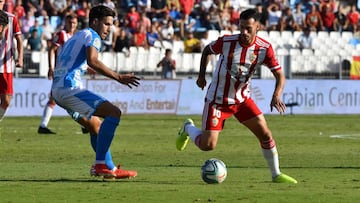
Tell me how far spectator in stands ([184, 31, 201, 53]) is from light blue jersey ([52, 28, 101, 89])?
22.8m

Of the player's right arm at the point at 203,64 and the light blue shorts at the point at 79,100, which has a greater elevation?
the player's right arm at the point at 203,64

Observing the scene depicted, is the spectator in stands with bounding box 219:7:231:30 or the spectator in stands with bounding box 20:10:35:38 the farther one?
the spectator in stands with bounding box 219:7:231:30

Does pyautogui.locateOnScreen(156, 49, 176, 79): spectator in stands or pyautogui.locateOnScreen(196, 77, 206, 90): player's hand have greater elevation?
pyautogui.locateOnScreen(196, 77, 206, 90): player's hand

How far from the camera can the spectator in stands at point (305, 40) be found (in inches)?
1523

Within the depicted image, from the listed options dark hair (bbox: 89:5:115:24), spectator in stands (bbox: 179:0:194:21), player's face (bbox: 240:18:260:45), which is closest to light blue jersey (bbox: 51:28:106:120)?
dark hair (bbox: 89:5:115:24)

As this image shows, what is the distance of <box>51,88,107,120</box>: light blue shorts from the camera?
12.5m

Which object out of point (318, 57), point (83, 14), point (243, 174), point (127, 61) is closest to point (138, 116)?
point (127, 61)

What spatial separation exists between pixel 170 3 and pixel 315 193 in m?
26.9

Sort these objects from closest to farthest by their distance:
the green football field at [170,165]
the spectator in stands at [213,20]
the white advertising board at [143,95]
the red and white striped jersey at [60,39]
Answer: the green football field at [170,165] < the red and white striped jersey at [60,39] < the white advertising board at [143,95] < the spectator in stands at [213,20]

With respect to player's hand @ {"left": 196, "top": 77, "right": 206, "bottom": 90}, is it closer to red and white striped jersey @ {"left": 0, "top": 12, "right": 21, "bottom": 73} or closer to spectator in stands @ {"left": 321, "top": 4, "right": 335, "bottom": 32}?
red and white striped jersey @ {"left": 0, "top": 12, "right": 21, "bottom": 73}

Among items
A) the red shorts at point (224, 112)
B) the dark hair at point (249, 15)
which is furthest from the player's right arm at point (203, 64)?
the dark hair at point (249, 15)

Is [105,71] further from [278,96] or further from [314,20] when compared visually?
[314,20]

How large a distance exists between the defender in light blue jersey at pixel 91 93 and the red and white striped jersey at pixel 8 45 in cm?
446

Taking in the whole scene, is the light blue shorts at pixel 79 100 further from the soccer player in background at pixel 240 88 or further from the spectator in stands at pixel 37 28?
the spectator in stands at pixel 37 28
